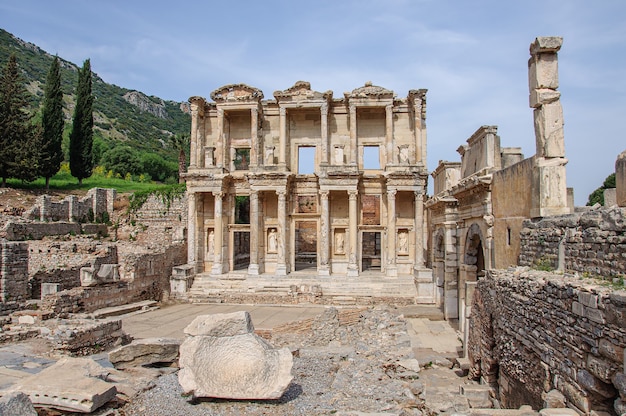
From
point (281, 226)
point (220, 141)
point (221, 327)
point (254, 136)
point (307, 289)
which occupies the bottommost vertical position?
point (307, 289)

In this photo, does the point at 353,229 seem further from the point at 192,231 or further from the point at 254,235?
the point at 192,231

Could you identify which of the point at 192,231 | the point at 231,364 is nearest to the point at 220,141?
the point at 192,231

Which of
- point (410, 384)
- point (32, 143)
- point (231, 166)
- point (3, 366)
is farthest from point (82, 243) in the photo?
point (410, 384)

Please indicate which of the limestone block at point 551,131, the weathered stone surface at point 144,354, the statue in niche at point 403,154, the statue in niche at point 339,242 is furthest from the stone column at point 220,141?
the limestone block at point 551,131

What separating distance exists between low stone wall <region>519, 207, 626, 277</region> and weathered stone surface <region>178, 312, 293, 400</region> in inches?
196

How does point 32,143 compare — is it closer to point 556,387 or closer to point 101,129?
point 556,387

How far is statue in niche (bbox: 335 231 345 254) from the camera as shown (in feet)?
78.8

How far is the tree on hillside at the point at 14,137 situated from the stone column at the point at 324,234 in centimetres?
2052

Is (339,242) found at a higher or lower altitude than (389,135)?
lower

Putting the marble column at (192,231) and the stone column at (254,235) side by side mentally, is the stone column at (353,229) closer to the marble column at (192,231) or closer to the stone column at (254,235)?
the stone column at (254,235)

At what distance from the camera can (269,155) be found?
2417 centimetres

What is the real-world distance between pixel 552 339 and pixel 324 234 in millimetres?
17321

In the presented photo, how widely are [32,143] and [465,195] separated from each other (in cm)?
2908

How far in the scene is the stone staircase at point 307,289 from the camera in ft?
67.8
